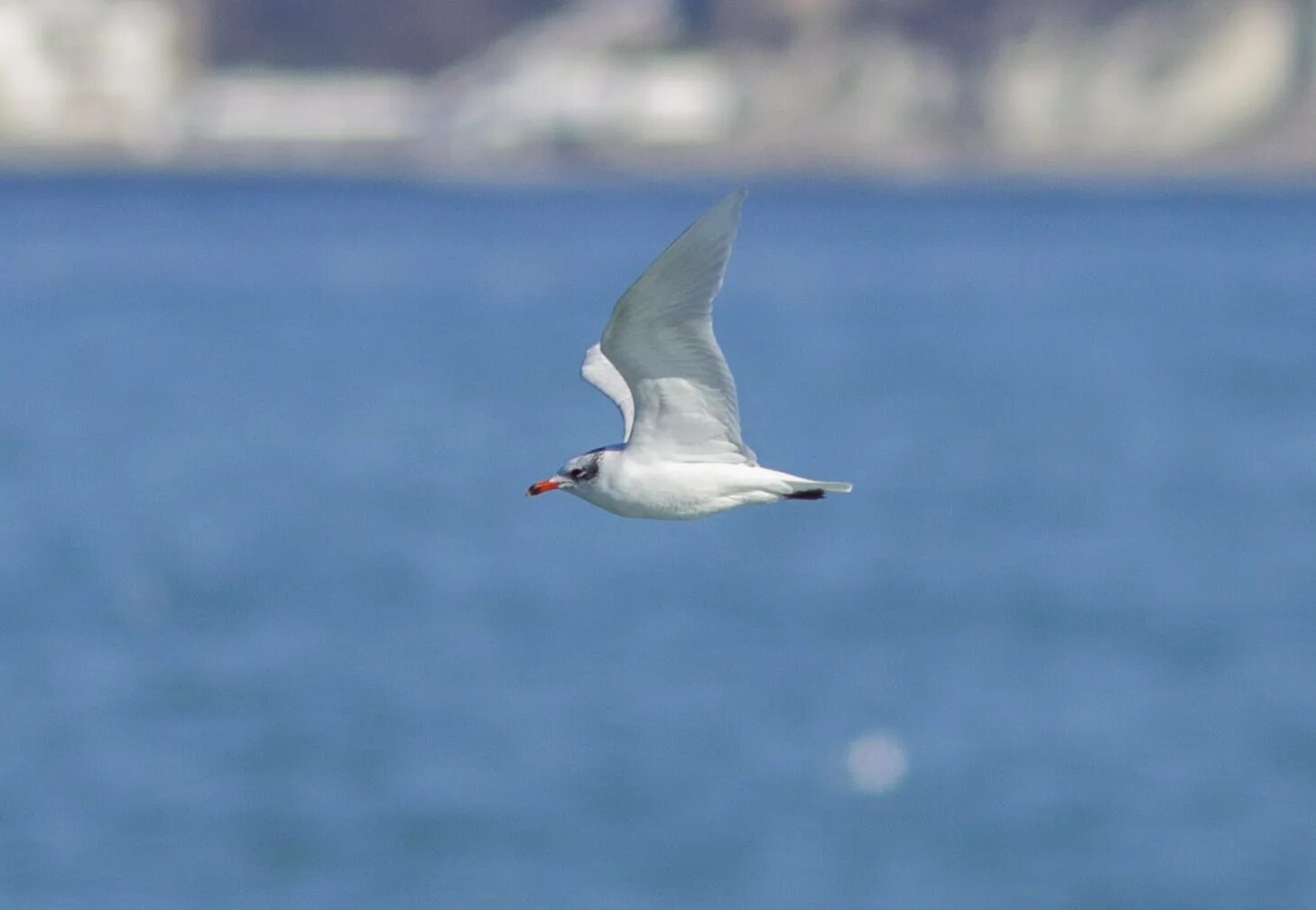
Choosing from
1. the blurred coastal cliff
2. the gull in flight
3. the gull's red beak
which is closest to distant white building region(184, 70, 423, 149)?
the blurred coastal cliff

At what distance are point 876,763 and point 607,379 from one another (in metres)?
28.9

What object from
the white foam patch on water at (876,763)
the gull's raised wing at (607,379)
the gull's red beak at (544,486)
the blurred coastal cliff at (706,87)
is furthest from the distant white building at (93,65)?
the gull's red beak at (544,486)

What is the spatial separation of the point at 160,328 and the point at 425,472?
48.7 m

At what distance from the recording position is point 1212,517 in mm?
63500

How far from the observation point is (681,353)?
445 inches

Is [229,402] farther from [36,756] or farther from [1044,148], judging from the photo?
[1044,148]

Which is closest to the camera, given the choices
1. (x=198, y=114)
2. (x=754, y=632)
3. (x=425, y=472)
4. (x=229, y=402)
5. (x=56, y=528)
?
(x=754, y=632)

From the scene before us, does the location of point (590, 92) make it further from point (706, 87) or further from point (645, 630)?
point (645, 630)

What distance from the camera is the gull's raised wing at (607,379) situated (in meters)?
12.4

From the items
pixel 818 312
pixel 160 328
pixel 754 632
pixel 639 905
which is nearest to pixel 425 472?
pixel 754 632

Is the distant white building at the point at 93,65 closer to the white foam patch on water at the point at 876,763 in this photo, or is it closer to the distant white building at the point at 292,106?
the distant white building at the point at 292,106

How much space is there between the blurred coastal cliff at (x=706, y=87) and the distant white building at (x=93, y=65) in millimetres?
179

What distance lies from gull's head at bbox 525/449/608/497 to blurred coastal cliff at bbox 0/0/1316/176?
469ft

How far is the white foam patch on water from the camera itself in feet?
130
